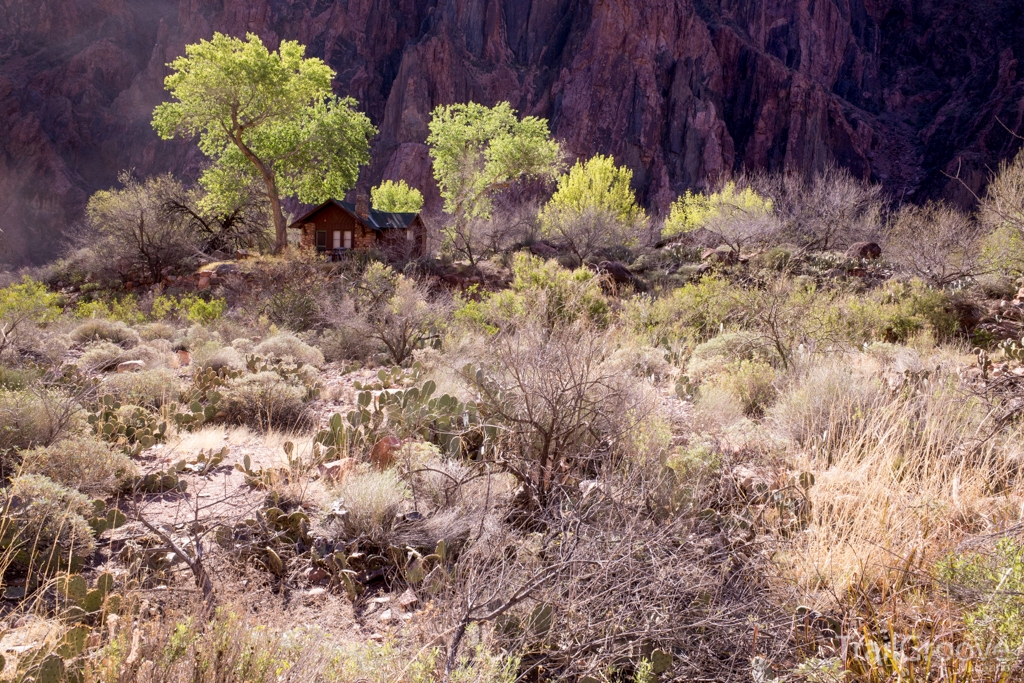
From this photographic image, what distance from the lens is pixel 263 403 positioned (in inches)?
224

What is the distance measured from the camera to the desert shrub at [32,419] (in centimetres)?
401

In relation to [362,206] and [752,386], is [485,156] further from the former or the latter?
[752,386]

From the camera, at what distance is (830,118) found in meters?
61.7

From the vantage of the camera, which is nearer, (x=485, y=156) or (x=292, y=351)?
(x=292, y=351)

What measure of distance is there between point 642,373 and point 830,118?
68346 millimetres

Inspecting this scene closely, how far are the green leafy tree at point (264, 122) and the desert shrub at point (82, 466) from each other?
56.5 feet

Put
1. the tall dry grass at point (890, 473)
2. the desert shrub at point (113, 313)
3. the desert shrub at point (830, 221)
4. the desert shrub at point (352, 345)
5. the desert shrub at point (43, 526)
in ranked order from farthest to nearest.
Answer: the desert shrub at point (830, 221) → the desert shrub at point (113, 313) → the desert shrub at point (352, 345) → the tall dry grass at point (890, 473) → the desert shrub at point (43, 526)

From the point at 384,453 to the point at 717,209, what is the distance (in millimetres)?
26379

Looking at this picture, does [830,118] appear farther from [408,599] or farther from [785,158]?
[408,599]

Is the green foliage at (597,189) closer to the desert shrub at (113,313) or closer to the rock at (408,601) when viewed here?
the desert shrub at (113,313)

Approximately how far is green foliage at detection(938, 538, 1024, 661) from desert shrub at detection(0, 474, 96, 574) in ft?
12.9

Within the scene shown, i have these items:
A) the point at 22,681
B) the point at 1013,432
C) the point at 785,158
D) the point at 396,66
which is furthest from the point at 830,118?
the point at 22,681

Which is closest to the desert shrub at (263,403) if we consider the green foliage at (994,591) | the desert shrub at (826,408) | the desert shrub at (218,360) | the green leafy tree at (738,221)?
the desert shrub at (218,360)

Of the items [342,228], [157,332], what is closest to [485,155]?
[342,228]
